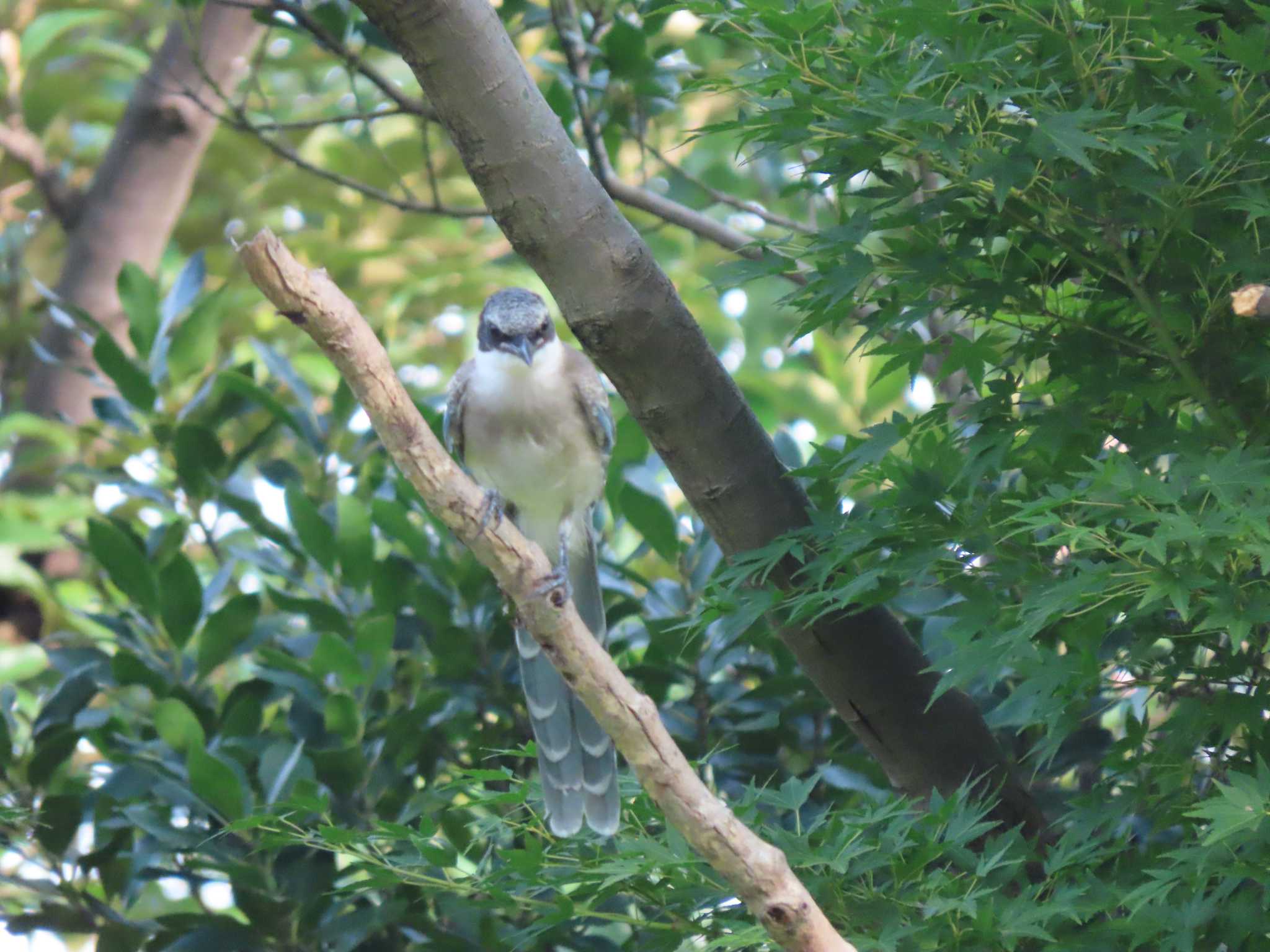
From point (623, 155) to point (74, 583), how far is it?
2.65 metres

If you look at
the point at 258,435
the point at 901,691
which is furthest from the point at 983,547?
the point at 258,435

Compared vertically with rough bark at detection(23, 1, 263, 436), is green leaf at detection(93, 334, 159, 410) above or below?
below

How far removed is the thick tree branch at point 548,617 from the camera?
5.55ft

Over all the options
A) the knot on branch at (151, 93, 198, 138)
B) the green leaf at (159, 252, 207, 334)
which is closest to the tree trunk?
the knot on branch at (151, 93, 198, 138)

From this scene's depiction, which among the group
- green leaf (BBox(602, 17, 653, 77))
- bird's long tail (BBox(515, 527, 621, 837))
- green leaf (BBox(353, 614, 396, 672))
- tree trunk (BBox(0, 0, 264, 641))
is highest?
tree trunk (BBox(0, 0, 264, 641))

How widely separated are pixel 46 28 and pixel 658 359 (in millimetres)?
2918

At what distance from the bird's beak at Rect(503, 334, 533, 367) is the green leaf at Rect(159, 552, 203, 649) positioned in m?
0.84

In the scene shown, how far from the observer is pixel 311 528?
9.96 feet

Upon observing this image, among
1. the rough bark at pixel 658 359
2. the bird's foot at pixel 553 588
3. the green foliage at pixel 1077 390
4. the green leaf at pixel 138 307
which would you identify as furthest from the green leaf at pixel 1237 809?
the green leaf at pixel 138 307

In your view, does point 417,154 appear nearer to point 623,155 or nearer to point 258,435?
point 623,155

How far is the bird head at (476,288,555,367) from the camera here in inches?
121

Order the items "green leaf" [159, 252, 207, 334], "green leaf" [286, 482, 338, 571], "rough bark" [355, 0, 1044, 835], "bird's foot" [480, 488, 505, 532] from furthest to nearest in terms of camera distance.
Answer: "green leaf" [159, 252, 207, 334] → "green leaf" [286, 482, 338, 571] → "rough bark" [355, 0, 1044, 835] → "bird's foot" [480, 488, 505, 532]

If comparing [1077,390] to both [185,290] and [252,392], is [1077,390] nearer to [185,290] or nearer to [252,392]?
[252,392]

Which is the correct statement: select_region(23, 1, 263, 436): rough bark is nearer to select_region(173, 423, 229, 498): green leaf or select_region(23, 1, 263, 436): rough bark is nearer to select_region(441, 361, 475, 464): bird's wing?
select_region(173, 423, 229, 498): green leaf
